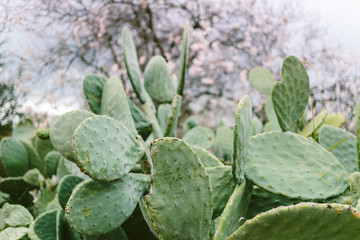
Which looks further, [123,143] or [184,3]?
[184,3]

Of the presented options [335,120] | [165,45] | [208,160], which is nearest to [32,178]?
[208,160]

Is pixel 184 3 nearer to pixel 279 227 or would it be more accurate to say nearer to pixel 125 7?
pixel 125 7

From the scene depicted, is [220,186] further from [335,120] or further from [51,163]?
[335,120]

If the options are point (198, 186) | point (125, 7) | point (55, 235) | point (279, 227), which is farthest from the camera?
point (125, 7)

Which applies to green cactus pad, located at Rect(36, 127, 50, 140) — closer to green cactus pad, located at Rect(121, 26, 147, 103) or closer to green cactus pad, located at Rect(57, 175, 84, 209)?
green cactus pad, located at Rect(57, 175, 84, 209)

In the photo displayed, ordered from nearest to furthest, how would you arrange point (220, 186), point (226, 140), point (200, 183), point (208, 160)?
point (200, 183) → point (220, 186) → point (208, 160) → point (226, 140)

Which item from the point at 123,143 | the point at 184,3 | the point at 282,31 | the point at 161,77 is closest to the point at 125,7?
the point at 184,3
